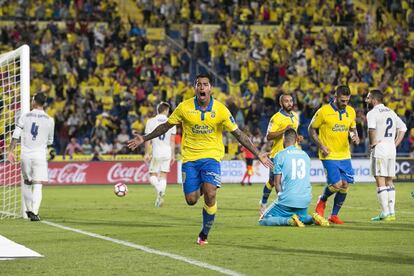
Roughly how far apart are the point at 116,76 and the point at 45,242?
25142mm

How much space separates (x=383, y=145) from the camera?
1705cm

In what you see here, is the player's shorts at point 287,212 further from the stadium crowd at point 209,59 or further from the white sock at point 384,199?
the stadium crowd at point 209,59

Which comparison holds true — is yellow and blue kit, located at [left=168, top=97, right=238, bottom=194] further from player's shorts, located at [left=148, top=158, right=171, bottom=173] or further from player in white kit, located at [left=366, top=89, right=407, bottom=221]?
player's shorts, located at [left=148, top=158, right=171, bottom=173]

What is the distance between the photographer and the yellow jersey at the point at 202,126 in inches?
488

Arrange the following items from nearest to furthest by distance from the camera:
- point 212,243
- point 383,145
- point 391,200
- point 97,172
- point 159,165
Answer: point 212,243 → point 391,200 → point 383,145 → point 159,165 → point 97,172

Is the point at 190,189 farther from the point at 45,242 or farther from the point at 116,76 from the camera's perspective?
the point at 116,76

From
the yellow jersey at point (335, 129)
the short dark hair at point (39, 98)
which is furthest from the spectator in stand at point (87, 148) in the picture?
the yellow jersey at point (335, 129)

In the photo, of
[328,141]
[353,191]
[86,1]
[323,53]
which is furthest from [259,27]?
[328,141]

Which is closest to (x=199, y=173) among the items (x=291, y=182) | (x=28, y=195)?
(x=291, y=182)

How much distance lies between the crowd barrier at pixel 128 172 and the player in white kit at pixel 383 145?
1801 centimetres

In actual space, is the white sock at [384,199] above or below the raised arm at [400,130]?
below

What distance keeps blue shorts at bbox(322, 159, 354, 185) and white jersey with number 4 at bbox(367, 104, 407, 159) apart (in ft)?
3.31

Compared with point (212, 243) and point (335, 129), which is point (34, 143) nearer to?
point (335, 129)

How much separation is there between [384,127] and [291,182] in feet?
9.32
